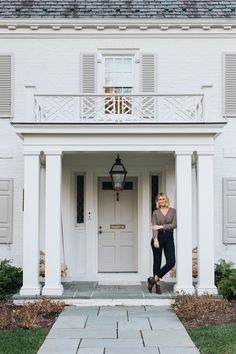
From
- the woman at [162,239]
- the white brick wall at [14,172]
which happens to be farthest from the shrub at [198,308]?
the white brick wall at [14,172]

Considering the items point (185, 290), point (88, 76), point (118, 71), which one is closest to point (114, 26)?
point (118, 71)

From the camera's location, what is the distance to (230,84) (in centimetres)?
1312

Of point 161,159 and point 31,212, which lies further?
point 161,159

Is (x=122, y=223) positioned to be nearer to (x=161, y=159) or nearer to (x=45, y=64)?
(x=161, y=159)

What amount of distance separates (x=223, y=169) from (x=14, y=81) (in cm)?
579

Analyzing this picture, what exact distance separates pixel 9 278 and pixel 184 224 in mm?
4099

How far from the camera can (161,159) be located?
12805mm

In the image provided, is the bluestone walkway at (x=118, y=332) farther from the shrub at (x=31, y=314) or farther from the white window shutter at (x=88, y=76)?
the white window shutter at (x=88, y=76)

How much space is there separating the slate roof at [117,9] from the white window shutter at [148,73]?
3.55 feet

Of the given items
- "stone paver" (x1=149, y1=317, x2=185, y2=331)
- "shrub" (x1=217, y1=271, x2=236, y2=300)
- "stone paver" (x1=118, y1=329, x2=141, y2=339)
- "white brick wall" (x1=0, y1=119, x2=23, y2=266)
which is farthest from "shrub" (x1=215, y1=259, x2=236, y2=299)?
"white brick wall" (x1=0, y1=119, x2=23, y2=266)

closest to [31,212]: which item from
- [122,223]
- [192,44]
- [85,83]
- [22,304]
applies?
[22,304]

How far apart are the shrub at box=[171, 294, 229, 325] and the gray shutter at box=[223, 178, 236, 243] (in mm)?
2800

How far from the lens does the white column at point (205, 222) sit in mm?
10609

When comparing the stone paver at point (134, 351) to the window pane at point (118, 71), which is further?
the window pane at point (118, 71)
